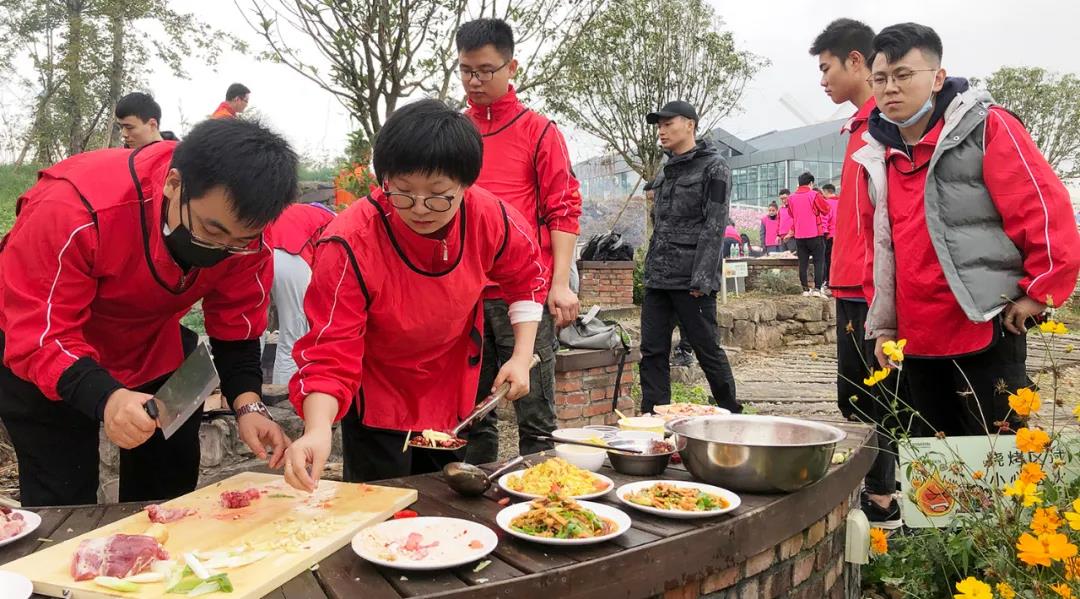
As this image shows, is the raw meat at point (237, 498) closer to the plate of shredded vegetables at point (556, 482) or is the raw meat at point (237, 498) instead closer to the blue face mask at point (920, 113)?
the plate of shredded vegetables at point (556, 482)

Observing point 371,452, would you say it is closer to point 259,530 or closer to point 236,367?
point 236,367

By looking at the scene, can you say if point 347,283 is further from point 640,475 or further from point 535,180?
point 535,180

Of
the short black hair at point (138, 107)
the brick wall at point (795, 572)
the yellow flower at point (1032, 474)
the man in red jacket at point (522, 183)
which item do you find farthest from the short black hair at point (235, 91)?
the yellow flower at point (1032, 474)

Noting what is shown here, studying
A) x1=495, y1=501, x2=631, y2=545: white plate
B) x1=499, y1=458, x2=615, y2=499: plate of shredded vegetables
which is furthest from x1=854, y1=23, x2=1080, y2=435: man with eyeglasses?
x1=495, y1=501, x2=631, y2=545: white plate

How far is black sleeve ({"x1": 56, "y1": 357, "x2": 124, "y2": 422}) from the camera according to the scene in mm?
1902

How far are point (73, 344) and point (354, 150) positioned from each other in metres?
4.13

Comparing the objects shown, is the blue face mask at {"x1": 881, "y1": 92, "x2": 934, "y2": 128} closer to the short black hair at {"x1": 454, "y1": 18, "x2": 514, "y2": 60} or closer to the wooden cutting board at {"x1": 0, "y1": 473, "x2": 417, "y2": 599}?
the short black hair at {"x1": 454, "y1": 18, "x2": 514, "y2": 60}

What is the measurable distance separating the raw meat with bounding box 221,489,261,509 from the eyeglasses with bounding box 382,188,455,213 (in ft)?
2.83

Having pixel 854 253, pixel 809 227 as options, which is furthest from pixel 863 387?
pixel 809 227

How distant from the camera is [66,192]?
6.67 feet

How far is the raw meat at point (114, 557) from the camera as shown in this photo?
4.84 ft

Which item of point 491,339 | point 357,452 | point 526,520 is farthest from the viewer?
point 491,339

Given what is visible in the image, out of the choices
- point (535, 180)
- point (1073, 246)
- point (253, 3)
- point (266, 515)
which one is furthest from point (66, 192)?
point (253, 3)

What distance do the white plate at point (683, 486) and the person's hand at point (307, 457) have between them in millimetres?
756
